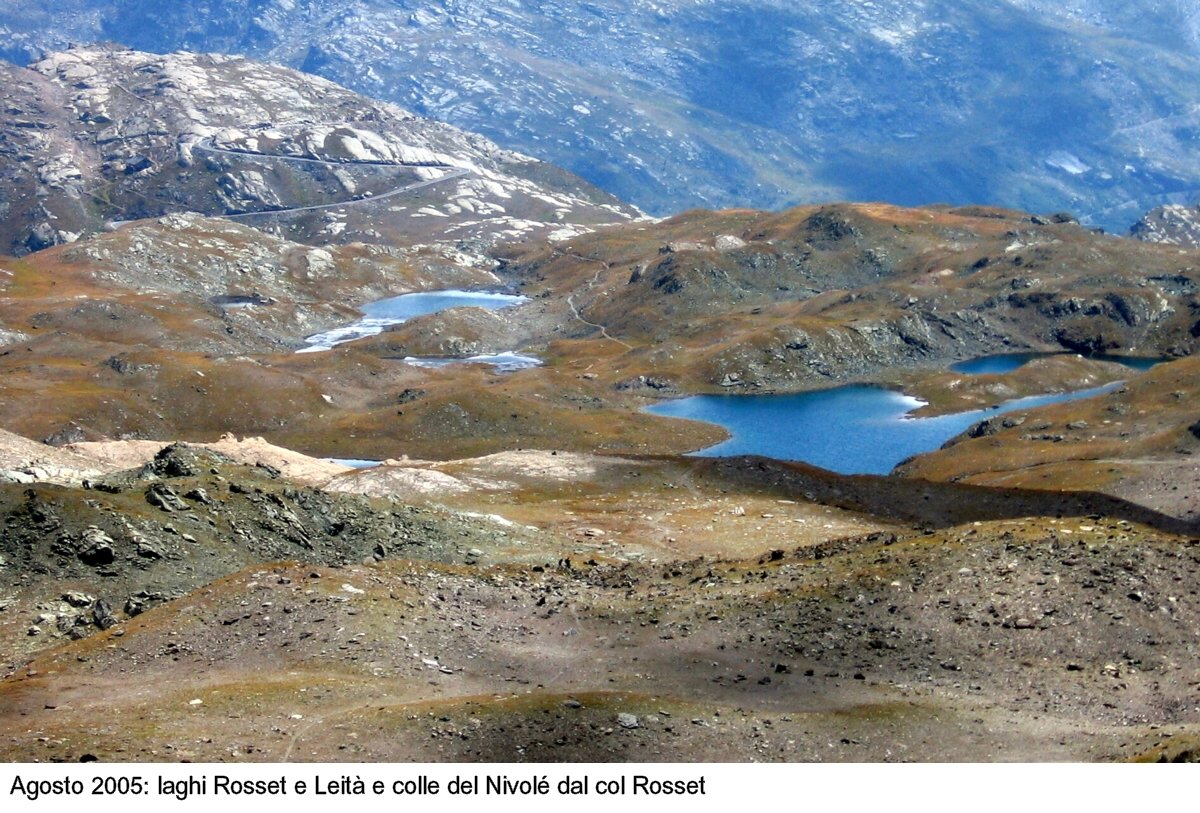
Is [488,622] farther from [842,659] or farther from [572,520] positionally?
[572,520]

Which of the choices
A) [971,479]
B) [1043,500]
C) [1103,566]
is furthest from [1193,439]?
[1103,566]

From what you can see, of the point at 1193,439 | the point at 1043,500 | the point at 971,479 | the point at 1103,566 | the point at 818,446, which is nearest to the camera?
the point at 1103,566

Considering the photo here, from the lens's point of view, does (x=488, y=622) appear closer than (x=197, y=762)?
No

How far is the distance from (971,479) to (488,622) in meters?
91.7

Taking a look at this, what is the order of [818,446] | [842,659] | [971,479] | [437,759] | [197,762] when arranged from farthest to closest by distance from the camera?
[818,446], [971,479], [842,659], [437,759], [197,762]

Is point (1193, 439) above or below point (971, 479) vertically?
above

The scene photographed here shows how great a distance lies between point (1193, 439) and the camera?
121m

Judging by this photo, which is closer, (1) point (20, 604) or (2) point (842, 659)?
(2) point (842, 659)

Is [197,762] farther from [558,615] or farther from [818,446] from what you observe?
[818,446]

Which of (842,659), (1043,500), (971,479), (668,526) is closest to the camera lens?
(842,659)

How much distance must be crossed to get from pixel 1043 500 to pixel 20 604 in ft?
243

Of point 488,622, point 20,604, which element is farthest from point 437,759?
point 20,604

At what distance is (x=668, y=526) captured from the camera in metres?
88.5

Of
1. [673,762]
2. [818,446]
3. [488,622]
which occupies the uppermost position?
[673,762]
